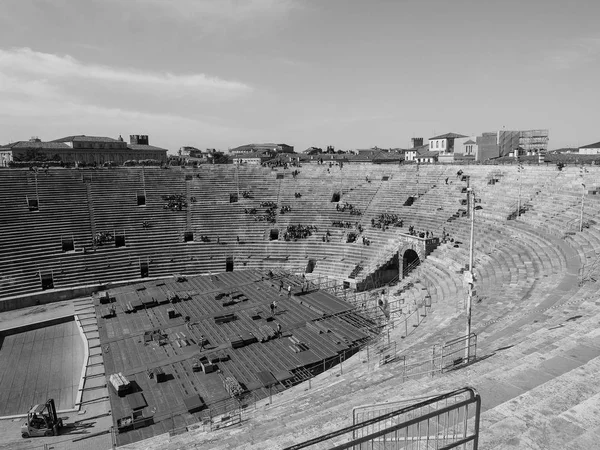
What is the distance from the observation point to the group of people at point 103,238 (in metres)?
37.0

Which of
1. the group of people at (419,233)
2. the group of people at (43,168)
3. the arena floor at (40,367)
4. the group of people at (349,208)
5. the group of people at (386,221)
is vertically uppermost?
the group of people at (43,168)

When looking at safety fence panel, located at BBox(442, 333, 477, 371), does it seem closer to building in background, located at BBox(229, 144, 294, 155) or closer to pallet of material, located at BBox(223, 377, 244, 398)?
pallet of material, located at BBox(223, 377, 244, 398)

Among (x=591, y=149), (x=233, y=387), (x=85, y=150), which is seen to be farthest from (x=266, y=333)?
(x=85, y=150)

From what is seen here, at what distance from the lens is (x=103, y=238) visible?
123ft

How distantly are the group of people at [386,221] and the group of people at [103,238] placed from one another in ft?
79.8

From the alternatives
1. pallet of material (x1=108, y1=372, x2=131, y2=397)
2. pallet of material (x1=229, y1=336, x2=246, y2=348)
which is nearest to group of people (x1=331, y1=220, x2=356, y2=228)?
pallet of material (x1=229, y1=336, x2=246, y2=348)

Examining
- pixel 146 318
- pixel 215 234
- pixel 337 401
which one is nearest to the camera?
pixel 337 401

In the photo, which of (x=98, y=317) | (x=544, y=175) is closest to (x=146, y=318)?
(x=98, y=317)

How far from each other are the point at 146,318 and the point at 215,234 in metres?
14.6

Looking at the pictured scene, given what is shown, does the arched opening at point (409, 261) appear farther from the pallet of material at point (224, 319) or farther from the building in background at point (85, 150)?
the building in background at point (85, 150)

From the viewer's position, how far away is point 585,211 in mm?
27859

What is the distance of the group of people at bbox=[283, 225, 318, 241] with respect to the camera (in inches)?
1550

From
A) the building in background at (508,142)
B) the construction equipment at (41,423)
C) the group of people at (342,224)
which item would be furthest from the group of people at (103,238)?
the building in background at (508,142)

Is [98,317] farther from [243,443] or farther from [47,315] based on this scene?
[243,443]
